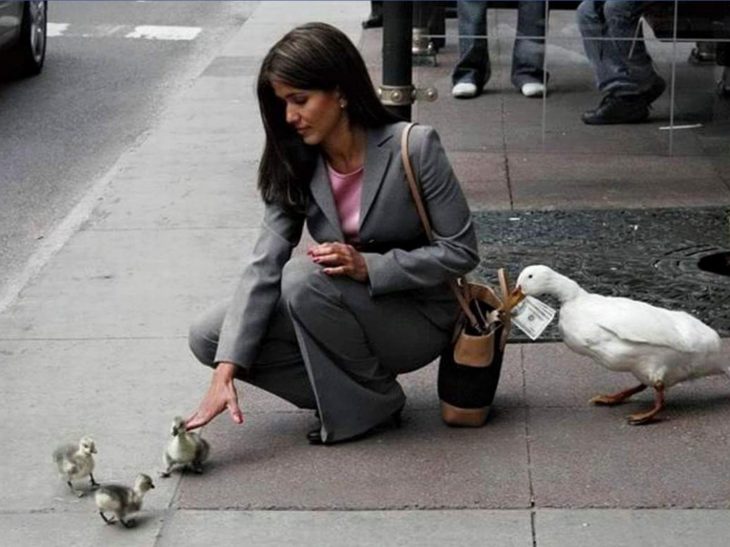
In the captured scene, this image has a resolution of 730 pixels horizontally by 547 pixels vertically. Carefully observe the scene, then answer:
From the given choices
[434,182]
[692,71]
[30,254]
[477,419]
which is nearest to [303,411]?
[477,419]

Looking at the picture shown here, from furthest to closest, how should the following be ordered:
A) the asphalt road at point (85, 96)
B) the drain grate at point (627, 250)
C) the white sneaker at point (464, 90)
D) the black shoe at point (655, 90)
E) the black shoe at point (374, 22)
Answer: the black shoe at point (374, 22) → the white sneaker at point (464, 90) → the black shoe at point (655, 90) → the asphalt road at point (85, 96) → the drain grate at point (627, 250)

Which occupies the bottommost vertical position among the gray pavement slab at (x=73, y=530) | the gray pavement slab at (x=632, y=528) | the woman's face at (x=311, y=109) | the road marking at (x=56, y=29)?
the road marking at (x=56, y=29)

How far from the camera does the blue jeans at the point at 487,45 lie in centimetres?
1097

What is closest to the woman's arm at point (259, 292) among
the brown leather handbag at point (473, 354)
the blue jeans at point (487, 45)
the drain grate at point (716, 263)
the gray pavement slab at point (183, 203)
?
the brown leather handbag at point (473, 354)

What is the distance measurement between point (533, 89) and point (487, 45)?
70cm

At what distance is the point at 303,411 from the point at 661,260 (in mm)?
2375

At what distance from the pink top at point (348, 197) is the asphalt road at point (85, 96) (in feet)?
9.35

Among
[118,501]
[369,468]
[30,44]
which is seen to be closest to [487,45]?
[30,44]

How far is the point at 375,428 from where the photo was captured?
5.89 m

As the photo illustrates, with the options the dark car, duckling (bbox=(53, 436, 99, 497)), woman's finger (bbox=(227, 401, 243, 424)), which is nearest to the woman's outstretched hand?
woman's finger (bbox=(227, 401, 243, 424))

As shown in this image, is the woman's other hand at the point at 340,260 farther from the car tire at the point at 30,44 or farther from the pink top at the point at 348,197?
the car tire at the point at 30,44

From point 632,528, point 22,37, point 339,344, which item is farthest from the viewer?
point 22,37

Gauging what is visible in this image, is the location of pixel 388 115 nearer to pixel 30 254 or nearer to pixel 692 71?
pixel 30 254

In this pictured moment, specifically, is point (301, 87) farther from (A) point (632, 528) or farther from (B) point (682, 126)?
(B) point (682, 126)
